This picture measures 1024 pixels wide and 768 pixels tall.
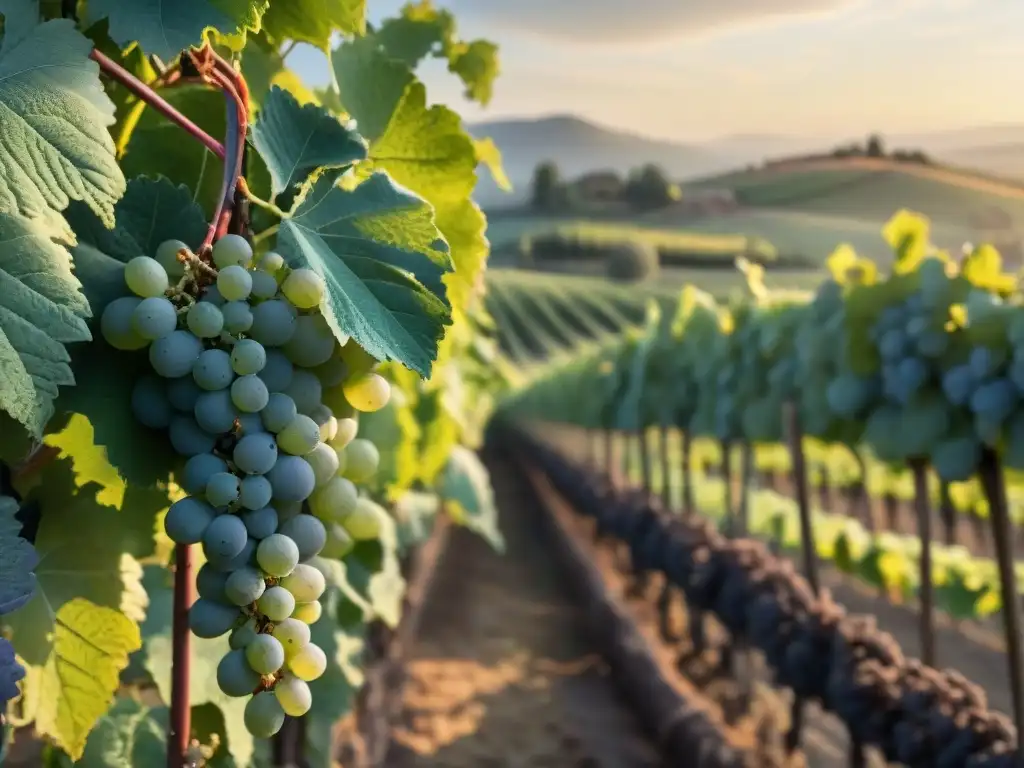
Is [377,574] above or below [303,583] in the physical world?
below

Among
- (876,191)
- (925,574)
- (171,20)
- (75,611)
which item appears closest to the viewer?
(171,20)

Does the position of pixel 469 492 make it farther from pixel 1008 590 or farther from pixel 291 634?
pixel 291 634

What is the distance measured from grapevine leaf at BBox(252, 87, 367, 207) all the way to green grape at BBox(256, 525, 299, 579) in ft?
0.99

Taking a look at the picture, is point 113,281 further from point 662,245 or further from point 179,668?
point 662,245

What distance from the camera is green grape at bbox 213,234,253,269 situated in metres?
0.76

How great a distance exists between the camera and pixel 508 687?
6523 mm

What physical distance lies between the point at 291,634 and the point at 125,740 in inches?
24.5

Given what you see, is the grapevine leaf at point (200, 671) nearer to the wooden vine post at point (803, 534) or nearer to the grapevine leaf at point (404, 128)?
the grapevine leaf at point (404, 128)

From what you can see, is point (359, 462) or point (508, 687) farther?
point (508, 687)

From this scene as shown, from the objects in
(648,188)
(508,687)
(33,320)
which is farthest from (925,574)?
(648,188)

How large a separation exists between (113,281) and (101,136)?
0.42ft

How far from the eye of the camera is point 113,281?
823 mm

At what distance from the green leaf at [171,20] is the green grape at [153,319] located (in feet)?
0.64

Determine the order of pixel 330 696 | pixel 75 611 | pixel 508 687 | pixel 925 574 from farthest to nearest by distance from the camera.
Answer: pixel 508 687 → pixel 925 574 → pixel 330 696 → pixel 75 611
